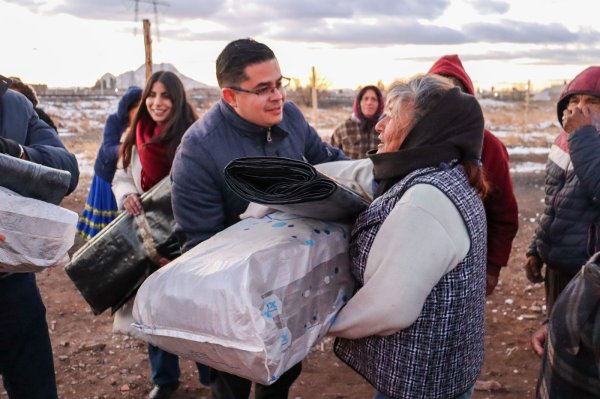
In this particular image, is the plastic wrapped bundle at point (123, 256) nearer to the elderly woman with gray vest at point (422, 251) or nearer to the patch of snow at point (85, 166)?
the elderly woman with gray vest at point (422, 251)

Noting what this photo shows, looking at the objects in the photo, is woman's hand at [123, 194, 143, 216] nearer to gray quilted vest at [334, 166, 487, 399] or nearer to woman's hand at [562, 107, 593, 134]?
gray quilted vest at [334, 166, 487, 399]

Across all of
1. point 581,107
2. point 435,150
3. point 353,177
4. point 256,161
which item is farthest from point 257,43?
point 581,107

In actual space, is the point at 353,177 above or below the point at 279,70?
below

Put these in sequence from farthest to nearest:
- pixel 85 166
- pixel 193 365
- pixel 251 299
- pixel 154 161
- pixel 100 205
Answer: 1. pixel 85 166
2. pixel 100 205
3. pixel 193 365
4. pixel 154 161
5. pixel 251 299

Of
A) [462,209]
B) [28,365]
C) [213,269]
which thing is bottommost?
[28,365]

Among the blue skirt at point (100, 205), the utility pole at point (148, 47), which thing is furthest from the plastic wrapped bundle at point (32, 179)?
the utility pole at point (148, 47)

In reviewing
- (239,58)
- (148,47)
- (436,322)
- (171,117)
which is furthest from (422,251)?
(148,47)

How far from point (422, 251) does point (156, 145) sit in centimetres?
228

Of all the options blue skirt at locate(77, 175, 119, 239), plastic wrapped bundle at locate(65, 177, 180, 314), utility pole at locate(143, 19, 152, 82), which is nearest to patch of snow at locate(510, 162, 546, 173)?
utility pole at locate(143, 19, 152, 82)

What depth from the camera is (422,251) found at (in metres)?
1.87

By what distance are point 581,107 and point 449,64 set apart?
722 millimetres

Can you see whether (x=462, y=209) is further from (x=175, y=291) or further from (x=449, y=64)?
(x=449, y=64)

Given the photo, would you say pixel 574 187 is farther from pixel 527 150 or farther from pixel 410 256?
pixel 527 150

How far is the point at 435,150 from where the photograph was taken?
6.58 ft
